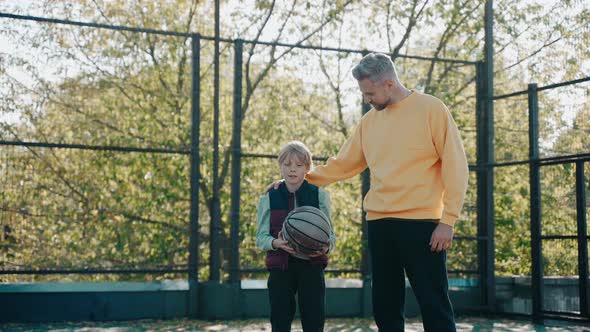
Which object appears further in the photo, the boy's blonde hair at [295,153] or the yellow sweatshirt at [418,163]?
the boy's blonde hair at [295,153]

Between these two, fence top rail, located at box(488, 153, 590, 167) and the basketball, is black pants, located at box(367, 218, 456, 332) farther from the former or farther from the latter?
fence top rail, located at box(488, 153, 590, 167)

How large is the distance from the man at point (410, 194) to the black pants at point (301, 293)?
0.58 meters

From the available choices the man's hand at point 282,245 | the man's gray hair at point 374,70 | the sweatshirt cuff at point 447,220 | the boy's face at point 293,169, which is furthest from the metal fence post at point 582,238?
the man's gray hair at point 374,70

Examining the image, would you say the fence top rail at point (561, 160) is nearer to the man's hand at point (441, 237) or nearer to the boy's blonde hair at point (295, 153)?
the boy's blonde hair at point (295, 153)

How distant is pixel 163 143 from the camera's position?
7629 mm

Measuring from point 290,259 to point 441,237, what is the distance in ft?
3.33

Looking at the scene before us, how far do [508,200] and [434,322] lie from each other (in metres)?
6.04

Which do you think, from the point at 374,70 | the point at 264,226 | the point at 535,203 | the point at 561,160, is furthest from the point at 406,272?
the point at 535,203

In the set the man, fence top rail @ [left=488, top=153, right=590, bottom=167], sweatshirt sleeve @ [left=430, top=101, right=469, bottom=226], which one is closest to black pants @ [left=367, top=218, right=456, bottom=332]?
the man

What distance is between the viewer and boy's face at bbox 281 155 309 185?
13.9 ft

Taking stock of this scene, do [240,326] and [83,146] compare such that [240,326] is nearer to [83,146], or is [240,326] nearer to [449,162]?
[83,146]

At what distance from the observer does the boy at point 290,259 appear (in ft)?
13.6

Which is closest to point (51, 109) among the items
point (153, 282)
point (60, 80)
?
point (60, 80)

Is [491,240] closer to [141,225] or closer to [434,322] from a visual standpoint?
[141,225]
